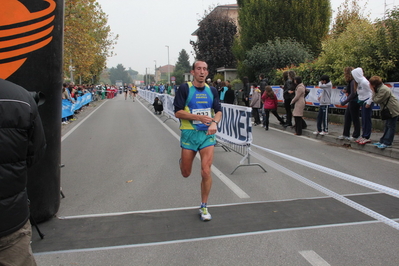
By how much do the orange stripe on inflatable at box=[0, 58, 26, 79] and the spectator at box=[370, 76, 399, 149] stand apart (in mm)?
7583

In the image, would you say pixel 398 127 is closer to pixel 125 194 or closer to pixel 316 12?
pixel 125 194

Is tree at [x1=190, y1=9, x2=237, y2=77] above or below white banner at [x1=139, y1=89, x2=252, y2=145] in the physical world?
above

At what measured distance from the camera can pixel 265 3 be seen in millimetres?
28562

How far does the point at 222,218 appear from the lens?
450 centimetres

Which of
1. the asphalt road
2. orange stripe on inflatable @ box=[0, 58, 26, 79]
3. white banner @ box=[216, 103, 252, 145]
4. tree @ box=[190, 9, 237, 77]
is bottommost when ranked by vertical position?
the asphalt road

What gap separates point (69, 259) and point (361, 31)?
13563 mm

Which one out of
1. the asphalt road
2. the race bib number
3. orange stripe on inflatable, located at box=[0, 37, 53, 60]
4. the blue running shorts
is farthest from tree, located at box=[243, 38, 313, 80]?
orange stripe on inflatable, located at box=[0, 37, 53, 60]

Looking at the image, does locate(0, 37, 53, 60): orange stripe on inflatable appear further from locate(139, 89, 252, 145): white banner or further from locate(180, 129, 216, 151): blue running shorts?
locate(139, 89, 252, 145): white banner

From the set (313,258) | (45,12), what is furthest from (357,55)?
(45,12)

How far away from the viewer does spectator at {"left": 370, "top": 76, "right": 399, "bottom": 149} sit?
332 inches

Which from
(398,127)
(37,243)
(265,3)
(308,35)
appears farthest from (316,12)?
(37,243)

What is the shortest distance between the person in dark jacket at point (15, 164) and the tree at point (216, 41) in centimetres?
4090

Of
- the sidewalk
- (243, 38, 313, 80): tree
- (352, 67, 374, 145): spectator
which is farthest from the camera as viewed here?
(243, 38, 313, 80): tree

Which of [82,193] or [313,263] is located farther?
[82,193]
